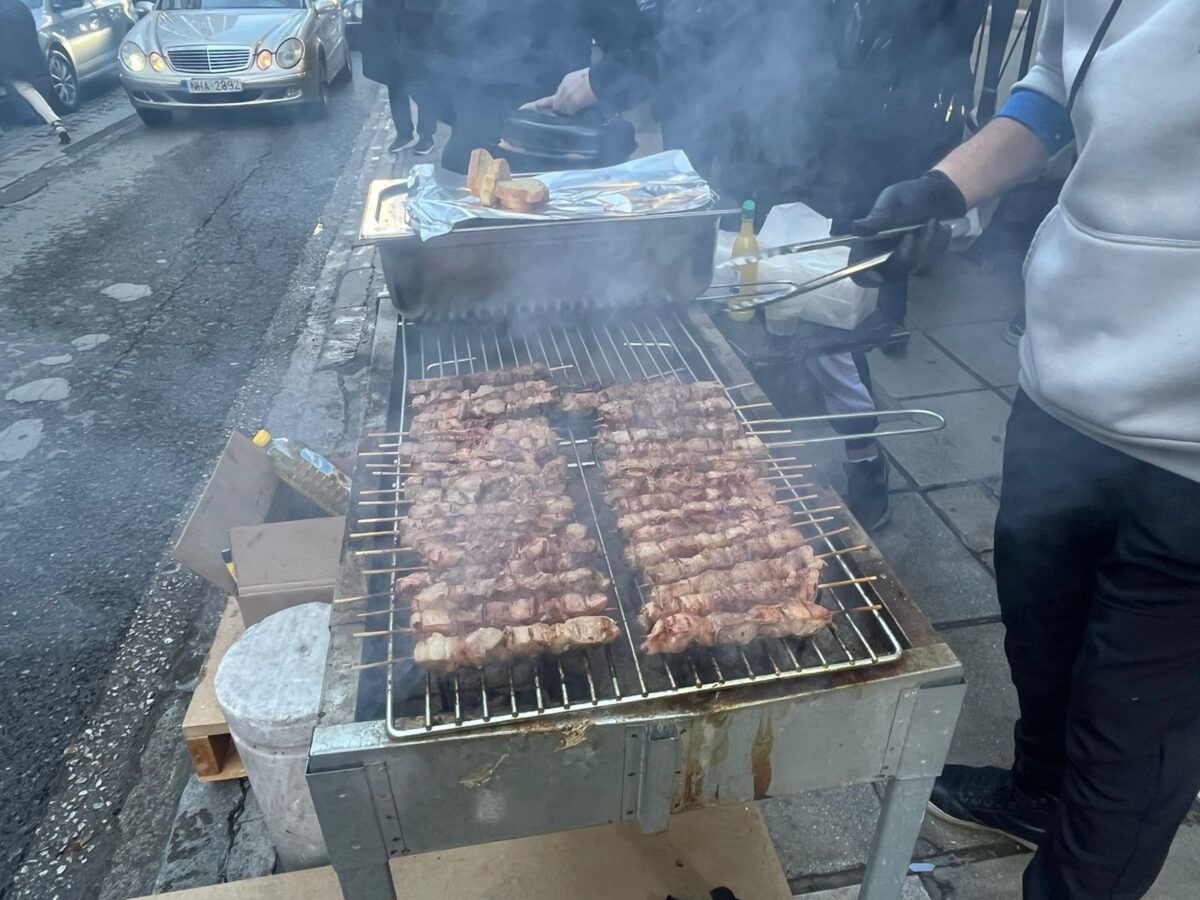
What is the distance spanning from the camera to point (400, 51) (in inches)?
240

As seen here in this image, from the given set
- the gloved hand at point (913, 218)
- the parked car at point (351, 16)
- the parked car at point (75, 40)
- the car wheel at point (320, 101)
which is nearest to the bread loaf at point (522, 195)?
the gloved hand at point (913, 218)

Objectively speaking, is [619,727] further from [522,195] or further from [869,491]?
[869,491]

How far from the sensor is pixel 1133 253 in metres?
1.75

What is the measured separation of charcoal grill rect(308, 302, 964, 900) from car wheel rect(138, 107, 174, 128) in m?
13.0

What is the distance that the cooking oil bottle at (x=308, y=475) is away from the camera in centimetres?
352

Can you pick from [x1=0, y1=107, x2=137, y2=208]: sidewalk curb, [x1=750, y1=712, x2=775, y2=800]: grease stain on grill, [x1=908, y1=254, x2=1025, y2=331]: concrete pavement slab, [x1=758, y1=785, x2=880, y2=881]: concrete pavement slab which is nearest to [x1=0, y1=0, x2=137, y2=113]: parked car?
[x1=0, y1=107, x2=137, y2=208]: sidewalk curb

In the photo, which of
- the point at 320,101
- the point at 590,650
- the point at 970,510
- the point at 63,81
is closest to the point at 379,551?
the point at 590,650

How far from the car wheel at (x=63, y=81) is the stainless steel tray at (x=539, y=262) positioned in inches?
511

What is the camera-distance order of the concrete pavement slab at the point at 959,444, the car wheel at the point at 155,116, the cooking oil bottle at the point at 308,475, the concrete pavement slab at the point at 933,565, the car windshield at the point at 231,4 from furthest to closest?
the car windshield at the point at 231,4 < the car wheel at the point at 155,116 < the concrete pavement slab at the point at 959,444 < the concrete pavement slab at the point at 933,565 < the cooking oil bottle at the point at 308,475

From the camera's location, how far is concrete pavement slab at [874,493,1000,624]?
151 inches

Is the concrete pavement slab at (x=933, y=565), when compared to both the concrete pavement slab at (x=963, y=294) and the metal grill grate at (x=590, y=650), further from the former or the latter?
the concrete pavement slab at (x=963, y=294)

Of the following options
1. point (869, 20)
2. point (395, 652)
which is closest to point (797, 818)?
point (395, 652)

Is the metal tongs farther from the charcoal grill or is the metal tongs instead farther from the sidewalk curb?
the sidewalk curb

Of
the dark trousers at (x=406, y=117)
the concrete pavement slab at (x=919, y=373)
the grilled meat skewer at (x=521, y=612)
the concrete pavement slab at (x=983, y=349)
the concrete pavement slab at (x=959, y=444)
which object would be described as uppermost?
the grilled meat skewer at (x=521, y=612)
